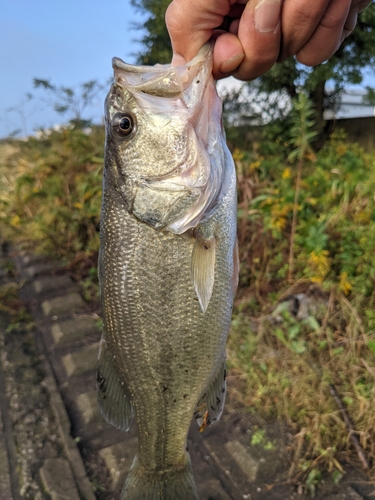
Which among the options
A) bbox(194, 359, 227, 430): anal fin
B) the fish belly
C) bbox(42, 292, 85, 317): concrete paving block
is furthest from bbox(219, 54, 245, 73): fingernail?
bbox(42, 292, 85, 317): concrete paving block

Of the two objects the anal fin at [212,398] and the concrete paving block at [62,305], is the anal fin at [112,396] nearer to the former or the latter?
the anal fin at [212,398]

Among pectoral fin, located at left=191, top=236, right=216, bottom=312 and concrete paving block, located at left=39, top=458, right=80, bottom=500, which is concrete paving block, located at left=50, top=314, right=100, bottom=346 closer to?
concrete paving block, located at left=39, top=458, right=80, bottom=500

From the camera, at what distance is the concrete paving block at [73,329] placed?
3.51 m

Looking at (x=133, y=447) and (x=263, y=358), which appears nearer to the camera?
(x=133, y=447)

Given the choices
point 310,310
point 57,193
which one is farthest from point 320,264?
point 57,193

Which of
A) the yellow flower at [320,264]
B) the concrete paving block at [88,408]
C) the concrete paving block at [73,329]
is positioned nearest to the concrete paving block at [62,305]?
the concrete paving block at [73,329]

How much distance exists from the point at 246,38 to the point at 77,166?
4678 mm

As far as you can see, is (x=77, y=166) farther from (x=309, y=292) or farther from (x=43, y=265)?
(x=309, y=292)

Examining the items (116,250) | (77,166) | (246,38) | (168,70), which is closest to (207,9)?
(246,38)

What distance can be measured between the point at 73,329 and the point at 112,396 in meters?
2.22

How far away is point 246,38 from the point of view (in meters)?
1.35

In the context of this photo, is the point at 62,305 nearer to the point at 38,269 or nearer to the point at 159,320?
the point at 38,269

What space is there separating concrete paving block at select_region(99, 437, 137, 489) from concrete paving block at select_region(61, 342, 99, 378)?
77 centimetres

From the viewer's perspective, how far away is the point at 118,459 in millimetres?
2457
